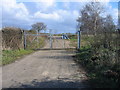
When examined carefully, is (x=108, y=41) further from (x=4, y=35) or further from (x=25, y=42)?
(x=25, y=42)

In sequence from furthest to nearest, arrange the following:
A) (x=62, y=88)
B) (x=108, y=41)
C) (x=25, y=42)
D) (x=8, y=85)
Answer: (x=25, y=42)
(x=108, y=41)
(x=8, y=85)
(x=62, y=88)

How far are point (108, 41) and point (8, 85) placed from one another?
743cm

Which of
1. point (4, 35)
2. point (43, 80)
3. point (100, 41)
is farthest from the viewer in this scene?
point (4, 35)

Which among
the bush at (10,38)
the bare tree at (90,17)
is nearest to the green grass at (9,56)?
the bush at (10,38)

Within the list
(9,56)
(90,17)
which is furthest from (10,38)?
(90,17)

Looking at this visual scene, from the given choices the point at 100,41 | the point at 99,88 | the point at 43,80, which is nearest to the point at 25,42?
the point at 100,41

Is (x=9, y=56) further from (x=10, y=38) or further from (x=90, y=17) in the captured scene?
(x=90, y=17)

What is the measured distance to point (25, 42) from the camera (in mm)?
23047

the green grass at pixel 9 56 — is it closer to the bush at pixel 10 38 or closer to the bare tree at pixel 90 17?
the bush at pixel 10 38

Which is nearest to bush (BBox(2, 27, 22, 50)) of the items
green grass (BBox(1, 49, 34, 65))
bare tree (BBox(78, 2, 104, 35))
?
green grass (BBox(1, 49, 34, 65))

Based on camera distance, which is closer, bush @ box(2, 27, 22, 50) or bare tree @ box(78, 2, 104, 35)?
bush @ box(2, 27, 22, 50)

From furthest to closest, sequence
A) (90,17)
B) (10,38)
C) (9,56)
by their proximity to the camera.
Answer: (90,17) → (10,38) → (9,56)

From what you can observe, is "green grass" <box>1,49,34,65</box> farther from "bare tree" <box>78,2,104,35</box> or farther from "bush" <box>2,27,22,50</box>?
"bare tree" <box>78,2,104,35</box>

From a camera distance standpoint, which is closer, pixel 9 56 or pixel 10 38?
pixel 9 56
